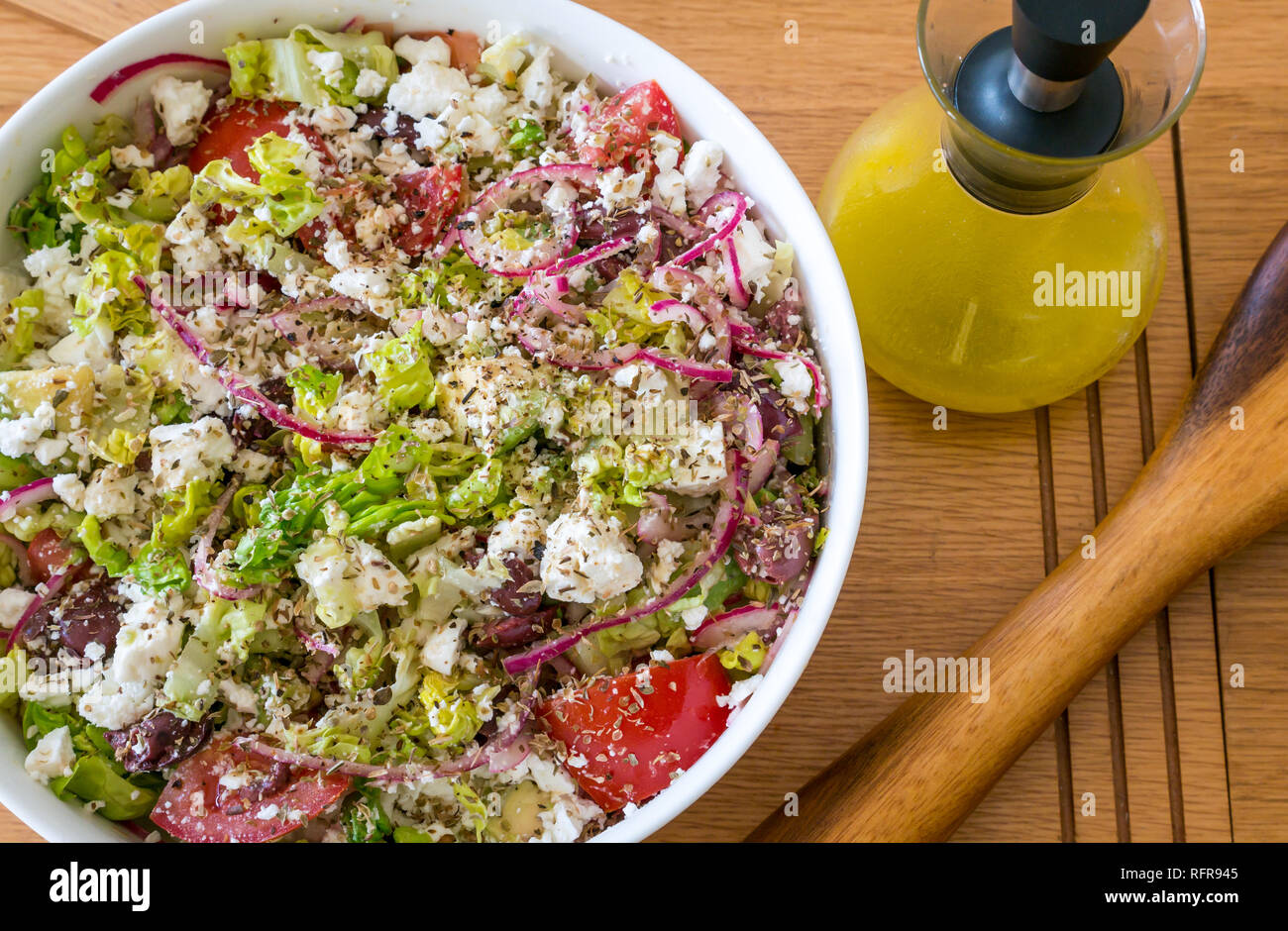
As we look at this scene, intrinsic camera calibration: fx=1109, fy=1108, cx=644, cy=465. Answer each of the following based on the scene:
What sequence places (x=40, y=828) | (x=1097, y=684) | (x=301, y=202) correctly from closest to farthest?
(x=40, y=828)
(x=301, y=202)
(x=1097, y=684)

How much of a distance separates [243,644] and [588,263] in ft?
2.09

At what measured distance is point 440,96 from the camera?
4.84 feet

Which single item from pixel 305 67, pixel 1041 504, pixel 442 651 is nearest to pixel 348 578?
pixel 442 651

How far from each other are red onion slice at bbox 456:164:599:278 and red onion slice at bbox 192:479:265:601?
0.43m

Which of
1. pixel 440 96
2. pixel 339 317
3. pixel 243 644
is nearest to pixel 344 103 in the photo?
pixel 440 96

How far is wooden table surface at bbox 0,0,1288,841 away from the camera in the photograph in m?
1.62

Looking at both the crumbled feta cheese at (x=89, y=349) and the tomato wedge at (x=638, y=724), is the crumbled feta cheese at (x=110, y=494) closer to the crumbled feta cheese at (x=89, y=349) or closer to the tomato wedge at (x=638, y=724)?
the crumbled feta cheese at (x=89, y=349)

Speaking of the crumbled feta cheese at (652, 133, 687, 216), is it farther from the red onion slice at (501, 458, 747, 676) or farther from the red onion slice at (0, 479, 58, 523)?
the red onion slice at (0, 479, 58, 523)

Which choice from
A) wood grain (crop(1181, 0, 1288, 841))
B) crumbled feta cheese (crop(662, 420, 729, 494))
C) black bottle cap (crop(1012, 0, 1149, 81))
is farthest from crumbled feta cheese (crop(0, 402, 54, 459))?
wood grain (crop(1181, 0, 1288, 841))

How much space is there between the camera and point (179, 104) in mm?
1486

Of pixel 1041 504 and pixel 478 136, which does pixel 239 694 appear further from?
pixel 1041 504

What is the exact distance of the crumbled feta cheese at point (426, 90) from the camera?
1.47 meters

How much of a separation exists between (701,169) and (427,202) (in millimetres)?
364
